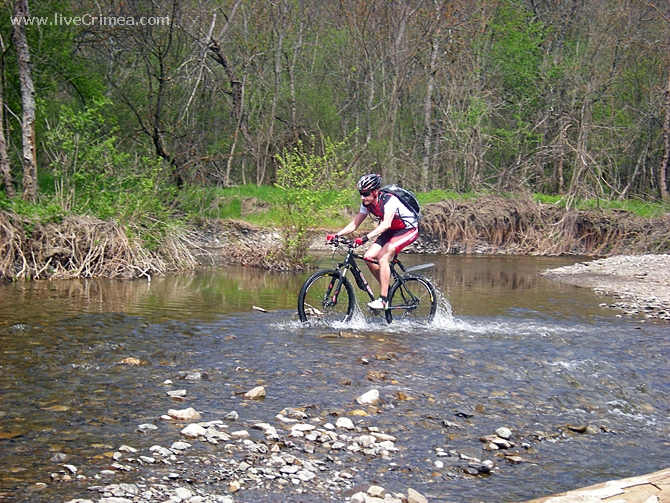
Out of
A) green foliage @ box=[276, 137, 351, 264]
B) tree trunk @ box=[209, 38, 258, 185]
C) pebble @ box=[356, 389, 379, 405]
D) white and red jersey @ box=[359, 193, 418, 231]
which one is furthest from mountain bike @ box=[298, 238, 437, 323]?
tree trunk @ box=[209, 38, 258, 185]

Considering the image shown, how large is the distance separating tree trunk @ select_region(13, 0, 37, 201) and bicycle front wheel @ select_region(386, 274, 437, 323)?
969 centimetres

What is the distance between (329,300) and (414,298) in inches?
58.2

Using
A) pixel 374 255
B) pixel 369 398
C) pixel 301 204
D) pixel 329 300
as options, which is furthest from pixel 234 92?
pixel 369 398

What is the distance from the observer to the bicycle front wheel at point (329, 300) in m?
10.9

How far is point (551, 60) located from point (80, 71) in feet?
67.4

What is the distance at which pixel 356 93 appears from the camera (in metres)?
31.3

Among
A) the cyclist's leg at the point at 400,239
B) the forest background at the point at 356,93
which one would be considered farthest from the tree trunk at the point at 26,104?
the cyclist's leg at the point at 400,239

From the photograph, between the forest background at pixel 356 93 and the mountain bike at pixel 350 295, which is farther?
the forest background at pixel 356 93

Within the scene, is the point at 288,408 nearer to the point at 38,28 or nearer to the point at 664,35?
the point at 38,28

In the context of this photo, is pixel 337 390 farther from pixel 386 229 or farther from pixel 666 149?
pixel 666 149

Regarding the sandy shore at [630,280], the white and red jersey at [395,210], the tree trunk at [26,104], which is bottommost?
the sandy shore at [630,280]

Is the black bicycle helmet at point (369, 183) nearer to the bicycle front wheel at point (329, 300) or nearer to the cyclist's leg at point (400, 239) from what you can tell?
the cyclist's leg at point (400, 239)

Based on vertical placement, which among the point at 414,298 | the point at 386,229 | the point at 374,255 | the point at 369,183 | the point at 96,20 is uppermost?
the point at 96,20

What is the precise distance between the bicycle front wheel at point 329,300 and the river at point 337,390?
0.25m
